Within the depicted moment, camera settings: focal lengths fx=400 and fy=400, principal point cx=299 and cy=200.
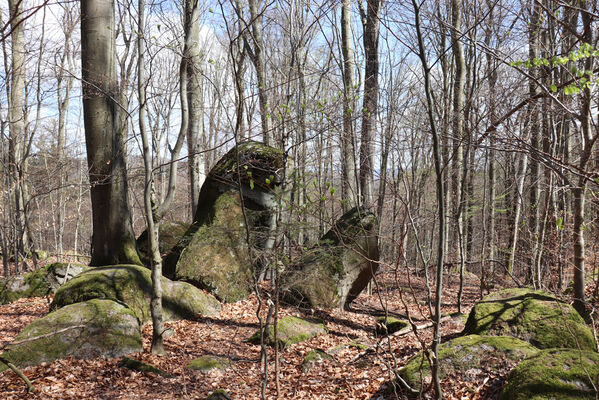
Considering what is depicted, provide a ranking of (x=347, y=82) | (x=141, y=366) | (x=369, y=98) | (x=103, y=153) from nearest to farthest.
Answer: (x=141, y=366) < (x=103, y=153) < (x=347, y=82) < (x=369, y=98)

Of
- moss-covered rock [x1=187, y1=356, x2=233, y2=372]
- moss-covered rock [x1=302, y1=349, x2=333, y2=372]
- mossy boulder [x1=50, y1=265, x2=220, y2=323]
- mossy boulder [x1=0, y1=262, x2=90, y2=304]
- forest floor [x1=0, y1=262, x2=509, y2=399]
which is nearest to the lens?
forest floor [x1=0, y1=262, x2=509, y2=399]

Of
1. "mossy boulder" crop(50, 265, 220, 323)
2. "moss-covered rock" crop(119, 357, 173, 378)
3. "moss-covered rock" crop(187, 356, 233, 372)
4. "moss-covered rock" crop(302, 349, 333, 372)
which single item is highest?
"mossy boulder" crop(50, 265, 220, 323)

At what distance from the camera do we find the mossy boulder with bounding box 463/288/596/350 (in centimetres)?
476

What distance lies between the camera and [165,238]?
9.73 m

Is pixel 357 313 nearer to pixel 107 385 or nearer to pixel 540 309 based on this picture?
pixel 540 309

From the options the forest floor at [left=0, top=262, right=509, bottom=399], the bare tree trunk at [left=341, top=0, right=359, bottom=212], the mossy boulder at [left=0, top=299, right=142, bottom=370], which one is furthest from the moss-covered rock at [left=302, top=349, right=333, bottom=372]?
the bare tree trunk at [left=341, top=0, right=359, bottom=212]

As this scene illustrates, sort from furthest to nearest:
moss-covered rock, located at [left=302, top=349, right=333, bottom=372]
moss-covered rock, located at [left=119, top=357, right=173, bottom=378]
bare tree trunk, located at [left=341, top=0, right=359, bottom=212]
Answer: bare tree trunk, located at [left=341, top=0, right=359, bottom=212] → moss-covered rock, located at [left=302, top=349, right=333, bottom=372] → moss-covered rock, located at [left=119, top=357, right=173, bottom=378]

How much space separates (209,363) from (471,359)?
322 cm

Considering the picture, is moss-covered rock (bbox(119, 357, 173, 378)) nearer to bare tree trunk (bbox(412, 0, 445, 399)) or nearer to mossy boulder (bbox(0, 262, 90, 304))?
mossy boulder (bbox(0, 262, 90, 304))

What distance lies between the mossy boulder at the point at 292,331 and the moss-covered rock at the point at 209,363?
29.9 inches

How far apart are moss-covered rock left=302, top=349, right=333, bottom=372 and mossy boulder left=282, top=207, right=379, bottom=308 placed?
1892mm

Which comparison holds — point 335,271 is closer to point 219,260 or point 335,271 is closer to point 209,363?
point 219,260

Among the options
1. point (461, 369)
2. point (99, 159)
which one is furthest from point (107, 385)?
point (99, 159)

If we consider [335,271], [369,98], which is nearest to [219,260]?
[335,271]
